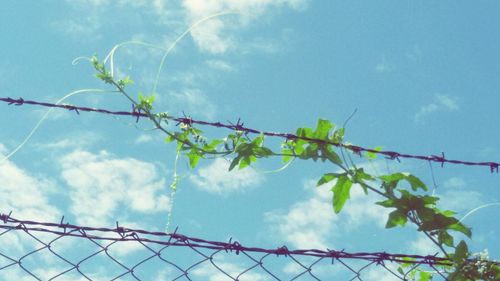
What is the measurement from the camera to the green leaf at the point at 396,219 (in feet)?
9.30

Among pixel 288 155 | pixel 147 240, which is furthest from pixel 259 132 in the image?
pixel 147 240

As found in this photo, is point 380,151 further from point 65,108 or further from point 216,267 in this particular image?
point 65,108

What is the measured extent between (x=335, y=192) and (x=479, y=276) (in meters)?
0.63

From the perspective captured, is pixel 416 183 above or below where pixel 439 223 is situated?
above

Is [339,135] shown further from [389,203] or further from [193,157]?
[193,157]

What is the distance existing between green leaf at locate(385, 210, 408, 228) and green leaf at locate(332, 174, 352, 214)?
18cm

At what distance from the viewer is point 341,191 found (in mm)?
2881

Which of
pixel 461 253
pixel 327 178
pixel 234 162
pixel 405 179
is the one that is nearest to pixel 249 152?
pixel 234 162

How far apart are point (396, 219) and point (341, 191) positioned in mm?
233

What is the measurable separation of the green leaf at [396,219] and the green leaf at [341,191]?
0.59ft

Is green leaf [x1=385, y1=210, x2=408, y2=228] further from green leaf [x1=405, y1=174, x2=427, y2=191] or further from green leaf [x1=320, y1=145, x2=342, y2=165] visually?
green leaf [x1=320, y1=145, x2=342, y2=165]

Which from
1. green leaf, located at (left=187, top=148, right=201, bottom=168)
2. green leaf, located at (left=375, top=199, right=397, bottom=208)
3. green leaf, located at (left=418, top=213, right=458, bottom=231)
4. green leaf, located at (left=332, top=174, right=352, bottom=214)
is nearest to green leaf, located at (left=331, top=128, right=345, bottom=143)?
green leaf, located at (left=332, top=174, right=352, bottom=214)

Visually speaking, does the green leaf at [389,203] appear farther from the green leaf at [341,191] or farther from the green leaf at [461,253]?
the green leaf at [461,253]

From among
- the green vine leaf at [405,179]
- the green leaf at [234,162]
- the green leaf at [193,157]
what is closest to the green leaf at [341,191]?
the green vine leaf at [405,179]
